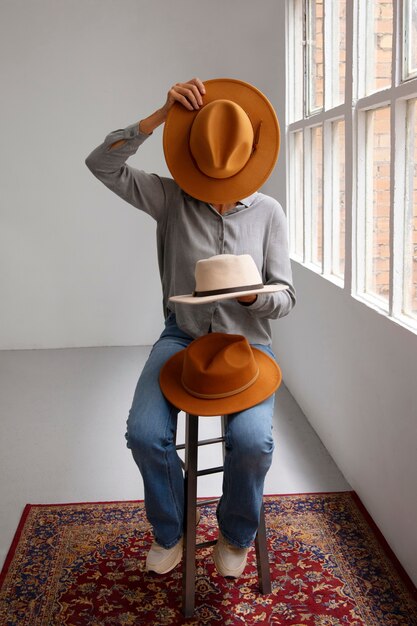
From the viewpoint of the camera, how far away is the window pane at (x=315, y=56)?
3.52 meters

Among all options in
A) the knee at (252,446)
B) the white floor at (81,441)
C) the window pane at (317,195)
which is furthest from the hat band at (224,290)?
the window pane at (317,195)

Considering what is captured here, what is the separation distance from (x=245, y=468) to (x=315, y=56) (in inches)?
93.9

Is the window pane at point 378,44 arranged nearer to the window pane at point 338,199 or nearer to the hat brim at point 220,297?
the window pane at point 338,199

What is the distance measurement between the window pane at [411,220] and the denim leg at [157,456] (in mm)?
835

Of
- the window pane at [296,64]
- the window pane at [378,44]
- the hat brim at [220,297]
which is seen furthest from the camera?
the window pane at [296,64]

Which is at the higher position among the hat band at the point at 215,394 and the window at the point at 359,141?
the window at the point at 359,141

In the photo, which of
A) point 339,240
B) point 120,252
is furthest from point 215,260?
point 120,252

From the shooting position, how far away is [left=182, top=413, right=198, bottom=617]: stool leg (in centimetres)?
208

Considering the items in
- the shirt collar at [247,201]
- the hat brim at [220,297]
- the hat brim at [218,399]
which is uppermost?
the shirt collar at [247,201]

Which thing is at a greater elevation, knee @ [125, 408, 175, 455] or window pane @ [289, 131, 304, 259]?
window pane @ [289, 131, 304, 259]

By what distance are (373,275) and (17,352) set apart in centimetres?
320

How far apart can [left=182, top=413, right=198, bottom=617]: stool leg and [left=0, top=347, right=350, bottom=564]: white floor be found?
0.71 metres

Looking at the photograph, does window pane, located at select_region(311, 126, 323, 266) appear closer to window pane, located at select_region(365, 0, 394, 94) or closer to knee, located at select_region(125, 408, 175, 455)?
window pane, located at select_region(365, 0, 394, 94)

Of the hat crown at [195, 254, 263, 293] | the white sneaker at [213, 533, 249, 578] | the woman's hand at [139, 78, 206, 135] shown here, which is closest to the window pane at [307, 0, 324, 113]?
the woman's hand at [139, 78, 206, 135]
